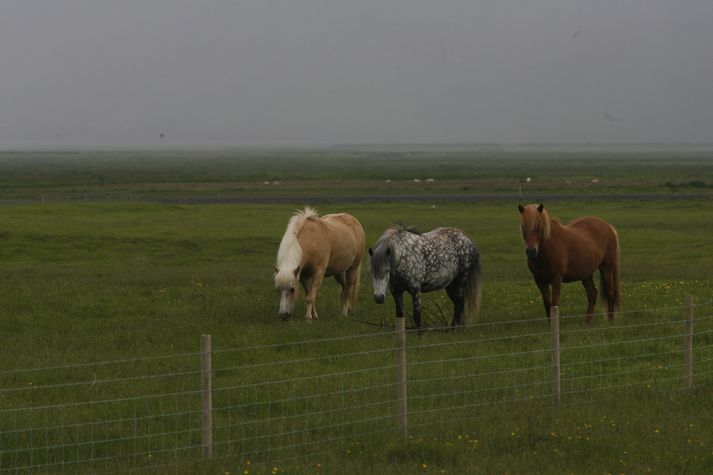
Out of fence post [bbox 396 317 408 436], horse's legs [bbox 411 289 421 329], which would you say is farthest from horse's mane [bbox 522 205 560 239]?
fence post [bbox 396 317 408 436]

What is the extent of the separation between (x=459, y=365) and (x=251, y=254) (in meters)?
24.6

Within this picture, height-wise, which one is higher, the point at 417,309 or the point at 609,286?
the point at 609,286

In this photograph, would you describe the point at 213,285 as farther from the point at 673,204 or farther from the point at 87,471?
the point at 673,204

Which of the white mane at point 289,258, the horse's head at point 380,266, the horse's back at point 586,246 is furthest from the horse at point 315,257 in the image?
the horse's back at point 586,246

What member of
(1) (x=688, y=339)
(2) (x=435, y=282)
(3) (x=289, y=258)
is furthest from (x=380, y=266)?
(1) (x=688, y=339)

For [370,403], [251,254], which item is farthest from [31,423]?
[251,254]

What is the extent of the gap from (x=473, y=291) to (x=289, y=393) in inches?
270

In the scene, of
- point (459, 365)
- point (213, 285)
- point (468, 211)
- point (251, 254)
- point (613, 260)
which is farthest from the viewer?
point (468, 211)

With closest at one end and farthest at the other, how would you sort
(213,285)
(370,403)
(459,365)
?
(370,403) → (459,365) → (213,285)

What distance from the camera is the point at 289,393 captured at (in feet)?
43.1

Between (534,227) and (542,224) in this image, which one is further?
(542,224)

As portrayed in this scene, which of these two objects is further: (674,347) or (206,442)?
(674,347)

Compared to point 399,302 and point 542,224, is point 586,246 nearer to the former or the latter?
point 542,224

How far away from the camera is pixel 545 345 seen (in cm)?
1652
